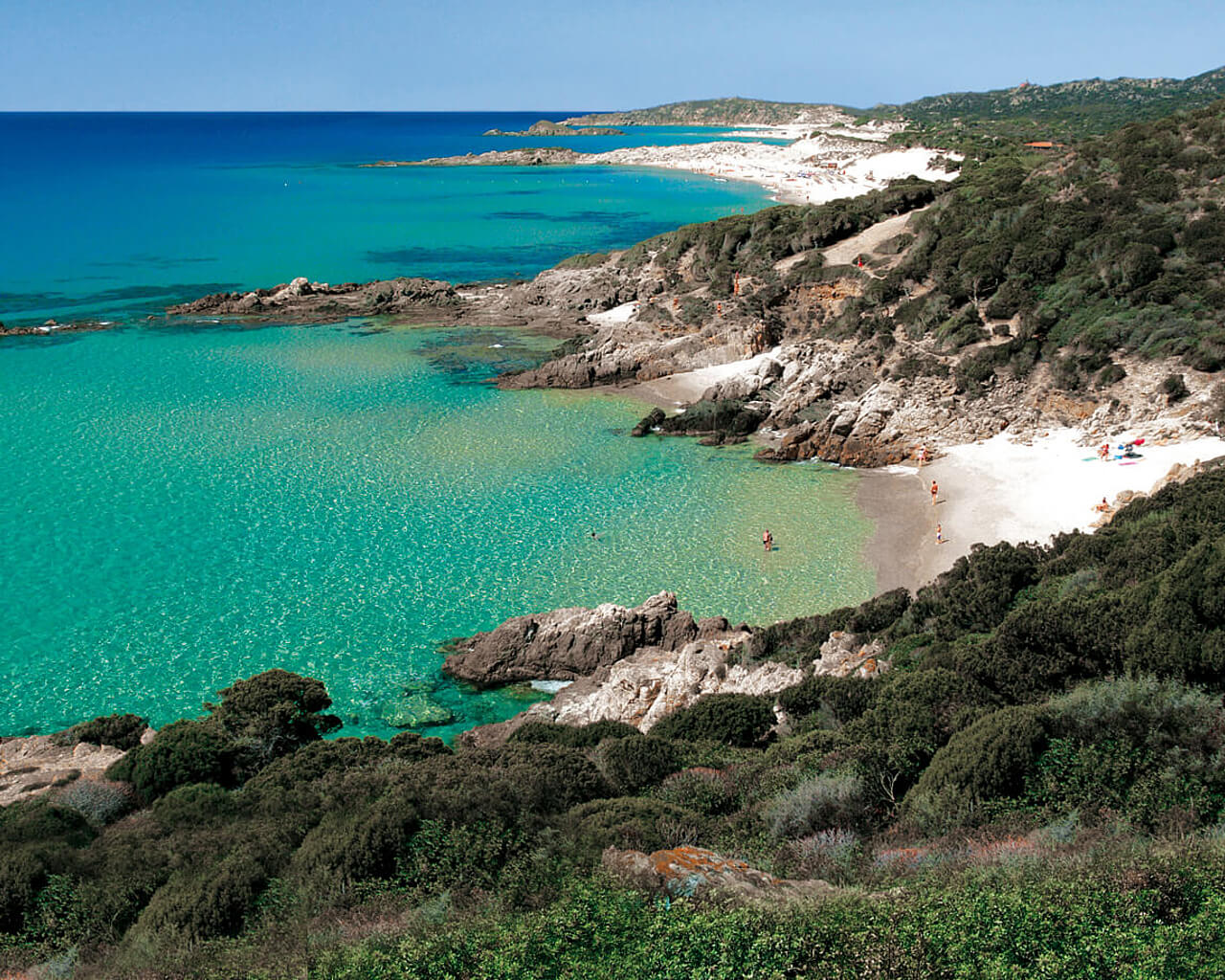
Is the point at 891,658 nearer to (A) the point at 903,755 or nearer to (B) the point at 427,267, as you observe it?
(A) the point at 903,755

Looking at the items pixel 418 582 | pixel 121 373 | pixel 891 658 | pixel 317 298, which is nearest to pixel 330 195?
pixel 317 298

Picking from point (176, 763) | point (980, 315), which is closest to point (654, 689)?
point (176, 763)

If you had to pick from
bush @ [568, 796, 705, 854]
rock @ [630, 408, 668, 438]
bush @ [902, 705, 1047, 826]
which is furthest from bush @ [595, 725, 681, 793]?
rock @ [630, 408, 668, 438]

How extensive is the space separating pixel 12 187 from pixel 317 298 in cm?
8636

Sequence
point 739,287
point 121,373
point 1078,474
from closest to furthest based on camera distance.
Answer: point 1078,474 < point 121,373 < point 739,287

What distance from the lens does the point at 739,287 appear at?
42625 millimetres

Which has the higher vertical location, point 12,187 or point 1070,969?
point 12,187

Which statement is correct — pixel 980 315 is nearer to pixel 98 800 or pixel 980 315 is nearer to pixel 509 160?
pixel 98 800

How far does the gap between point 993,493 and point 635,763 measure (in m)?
17.3

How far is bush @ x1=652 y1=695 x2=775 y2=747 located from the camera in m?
13.7

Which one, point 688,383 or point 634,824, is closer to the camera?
point 634,824

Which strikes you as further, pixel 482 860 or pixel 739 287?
pixel 739 287

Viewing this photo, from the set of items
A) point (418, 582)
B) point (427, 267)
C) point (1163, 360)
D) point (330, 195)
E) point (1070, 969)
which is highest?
point (330, 195)

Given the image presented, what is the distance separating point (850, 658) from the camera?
1599cm
